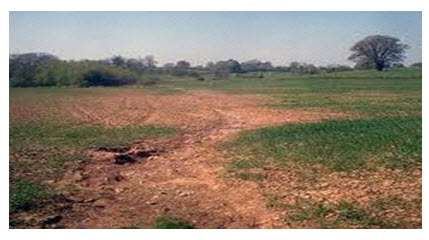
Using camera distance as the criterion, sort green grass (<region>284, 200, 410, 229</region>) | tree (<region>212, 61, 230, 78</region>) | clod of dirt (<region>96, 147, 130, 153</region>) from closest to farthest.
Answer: green grass (<region>284, 200, 410, 229</region>)
clod of dirt (<region>96, 147, 130, 153</region>)
tree (<region>212, 61, 230, 78</region>)

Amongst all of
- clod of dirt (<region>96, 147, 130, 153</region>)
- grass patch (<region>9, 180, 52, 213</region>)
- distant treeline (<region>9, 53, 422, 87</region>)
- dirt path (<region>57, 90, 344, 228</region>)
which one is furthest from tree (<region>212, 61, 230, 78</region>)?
grass patch (<region>9, 180, 52, 213</region>)

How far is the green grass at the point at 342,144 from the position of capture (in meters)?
7.51

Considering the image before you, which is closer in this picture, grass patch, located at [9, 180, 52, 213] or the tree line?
grass patch, located at [9, 180, 52, 213]

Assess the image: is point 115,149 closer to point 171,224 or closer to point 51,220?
point 51,220

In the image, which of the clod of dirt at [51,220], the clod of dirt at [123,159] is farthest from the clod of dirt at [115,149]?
the clod of dirt at [51,220]

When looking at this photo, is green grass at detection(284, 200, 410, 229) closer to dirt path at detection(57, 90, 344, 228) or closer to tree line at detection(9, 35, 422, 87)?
dirt path at detection(57, 90, 344, 228)

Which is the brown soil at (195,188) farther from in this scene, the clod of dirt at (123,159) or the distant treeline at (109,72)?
the distant treeline at (109,72)

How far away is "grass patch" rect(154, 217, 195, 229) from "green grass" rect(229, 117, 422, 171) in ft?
8.30

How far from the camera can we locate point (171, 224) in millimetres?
5180

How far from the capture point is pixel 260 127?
1183cm

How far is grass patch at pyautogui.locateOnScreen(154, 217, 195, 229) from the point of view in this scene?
16.9ft

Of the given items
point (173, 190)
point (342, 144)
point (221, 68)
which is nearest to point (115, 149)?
point (173, 190)

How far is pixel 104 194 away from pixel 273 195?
2.04m
